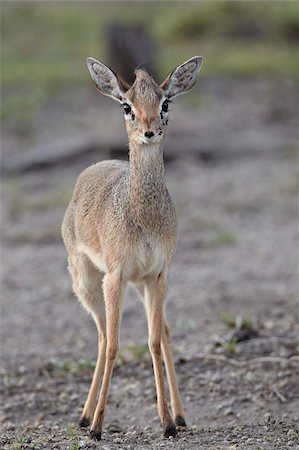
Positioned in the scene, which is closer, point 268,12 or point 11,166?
point 11,166

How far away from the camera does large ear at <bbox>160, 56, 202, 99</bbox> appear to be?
5449mm

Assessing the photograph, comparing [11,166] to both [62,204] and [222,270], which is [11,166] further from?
[222,270]

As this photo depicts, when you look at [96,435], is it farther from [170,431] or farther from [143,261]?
[143,261]

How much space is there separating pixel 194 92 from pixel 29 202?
5914 millimetres

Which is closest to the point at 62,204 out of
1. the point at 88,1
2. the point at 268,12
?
the point at 268,12

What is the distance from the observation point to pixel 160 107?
17.1 feet

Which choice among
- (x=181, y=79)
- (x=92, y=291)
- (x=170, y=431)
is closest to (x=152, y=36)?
(x=92, y=291)

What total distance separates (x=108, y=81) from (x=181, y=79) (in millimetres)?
399

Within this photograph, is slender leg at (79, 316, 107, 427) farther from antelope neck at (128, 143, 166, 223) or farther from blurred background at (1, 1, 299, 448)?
antelope neck at (128, 143, 166, 223)

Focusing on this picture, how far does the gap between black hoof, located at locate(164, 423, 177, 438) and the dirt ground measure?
0.09 metres

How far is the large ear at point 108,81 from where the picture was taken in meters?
5.43

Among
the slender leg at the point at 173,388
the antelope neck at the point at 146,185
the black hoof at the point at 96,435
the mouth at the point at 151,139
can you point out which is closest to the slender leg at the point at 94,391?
the slender leg at the point at 173,388

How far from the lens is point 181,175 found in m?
13.5

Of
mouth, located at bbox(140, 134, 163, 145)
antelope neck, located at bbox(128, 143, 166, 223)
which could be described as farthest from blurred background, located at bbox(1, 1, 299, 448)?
mouth, located at bbox(140, 134, 163, 145)
